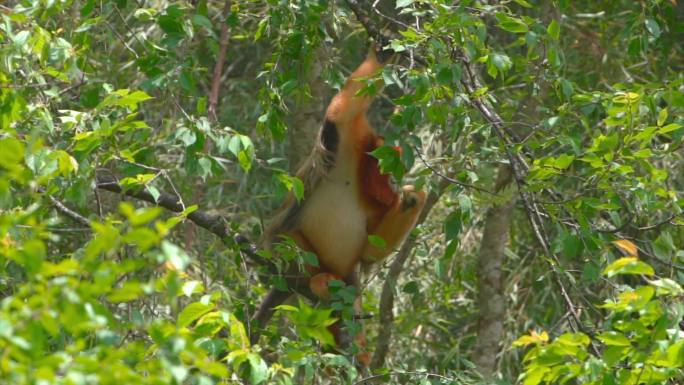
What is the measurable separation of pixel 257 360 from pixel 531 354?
1070mm

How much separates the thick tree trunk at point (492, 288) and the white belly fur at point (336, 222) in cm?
102

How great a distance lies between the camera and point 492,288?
291 inches

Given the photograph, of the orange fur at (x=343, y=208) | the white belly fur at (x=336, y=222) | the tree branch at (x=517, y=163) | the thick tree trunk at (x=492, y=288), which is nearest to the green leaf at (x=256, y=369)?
the tree branch at (x=517, y=163)

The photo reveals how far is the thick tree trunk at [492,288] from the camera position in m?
7.23

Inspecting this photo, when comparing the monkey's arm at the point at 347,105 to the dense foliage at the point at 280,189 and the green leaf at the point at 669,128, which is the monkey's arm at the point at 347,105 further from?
the green leaf at the point at 669,128

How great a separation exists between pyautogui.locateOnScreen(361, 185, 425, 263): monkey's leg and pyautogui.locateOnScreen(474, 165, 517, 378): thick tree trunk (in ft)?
2.15

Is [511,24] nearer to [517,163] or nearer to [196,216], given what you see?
[517,163]

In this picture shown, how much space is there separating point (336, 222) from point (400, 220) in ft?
1.43

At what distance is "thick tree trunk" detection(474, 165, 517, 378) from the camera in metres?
7.23

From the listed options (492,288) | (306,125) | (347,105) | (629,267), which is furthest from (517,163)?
(492,288)

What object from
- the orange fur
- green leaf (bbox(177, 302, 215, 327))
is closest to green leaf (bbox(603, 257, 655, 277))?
green leaf (bbox(177, 302, 215, 327))

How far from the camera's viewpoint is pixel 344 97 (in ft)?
20.6

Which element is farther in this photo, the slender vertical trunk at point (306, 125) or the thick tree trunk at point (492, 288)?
the thick tree trunk at point (492, 288)

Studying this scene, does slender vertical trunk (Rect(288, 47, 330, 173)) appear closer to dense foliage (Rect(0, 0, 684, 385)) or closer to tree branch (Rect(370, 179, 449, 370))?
dense foliage (Rect(0, 0, 684, 385))
